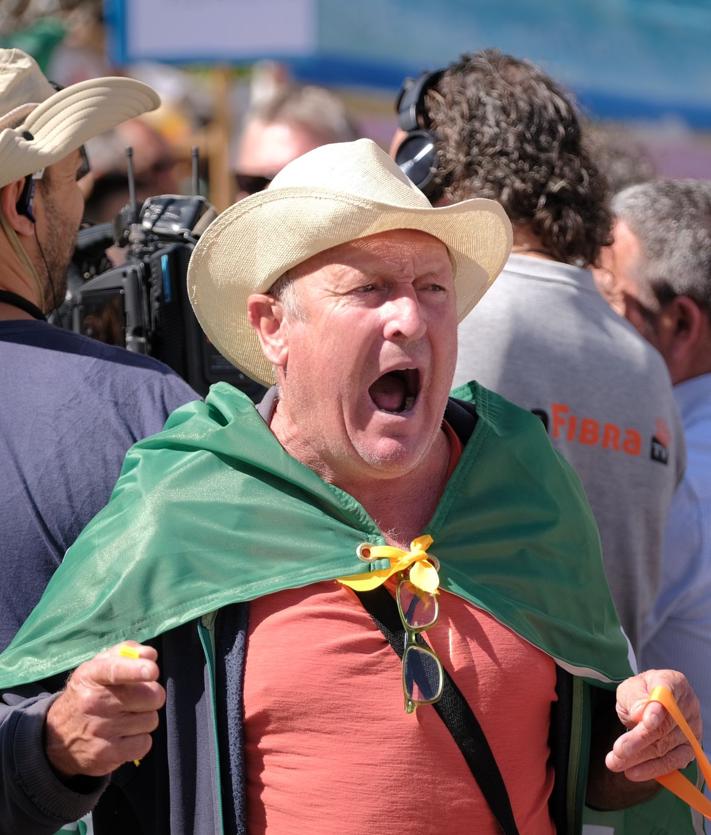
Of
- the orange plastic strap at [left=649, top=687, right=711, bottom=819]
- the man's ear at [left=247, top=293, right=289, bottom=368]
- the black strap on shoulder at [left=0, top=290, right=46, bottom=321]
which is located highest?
the man's ear at [left=247, top=293, right=289, bottom=368]

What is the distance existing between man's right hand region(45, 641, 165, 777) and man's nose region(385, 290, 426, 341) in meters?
0.68

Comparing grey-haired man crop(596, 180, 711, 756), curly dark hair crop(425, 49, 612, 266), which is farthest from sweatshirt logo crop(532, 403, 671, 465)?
curly dark hair crop(425, 49, 612, 266)

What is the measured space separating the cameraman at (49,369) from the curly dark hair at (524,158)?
28.3 inches

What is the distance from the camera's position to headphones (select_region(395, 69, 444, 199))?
3.08m

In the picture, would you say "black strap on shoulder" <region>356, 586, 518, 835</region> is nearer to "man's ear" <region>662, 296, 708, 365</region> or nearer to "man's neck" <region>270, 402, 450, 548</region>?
"man's neck" <region>270, 402, 450, 548</region>

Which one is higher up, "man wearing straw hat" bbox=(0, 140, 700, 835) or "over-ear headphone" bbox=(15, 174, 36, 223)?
"over-ear headphone" bbox=(15, 174, 36, 223)

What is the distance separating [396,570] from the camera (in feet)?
7.30

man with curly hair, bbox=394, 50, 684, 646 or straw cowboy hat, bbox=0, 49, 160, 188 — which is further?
man with curly hair, bbox=394, 50, 684, 646

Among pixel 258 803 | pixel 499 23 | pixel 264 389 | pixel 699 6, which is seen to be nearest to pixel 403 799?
pixel 258 803

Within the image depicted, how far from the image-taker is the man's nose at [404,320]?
2.24m

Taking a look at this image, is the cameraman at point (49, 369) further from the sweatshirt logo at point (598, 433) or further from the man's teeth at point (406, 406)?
the sweatshirt logo at point (598, 433)

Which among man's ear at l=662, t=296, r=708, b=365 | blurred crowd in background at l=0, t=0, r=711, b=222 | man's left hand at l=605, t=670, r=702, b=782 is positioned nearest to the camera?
man's left hand at l=605, t=670, r=702, b=782

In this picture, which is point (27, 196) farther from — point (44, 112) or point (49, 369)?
point (49, 369)

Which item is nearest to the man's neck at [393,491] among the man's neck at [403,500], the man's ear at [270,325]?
the man's neck at [403,500]
